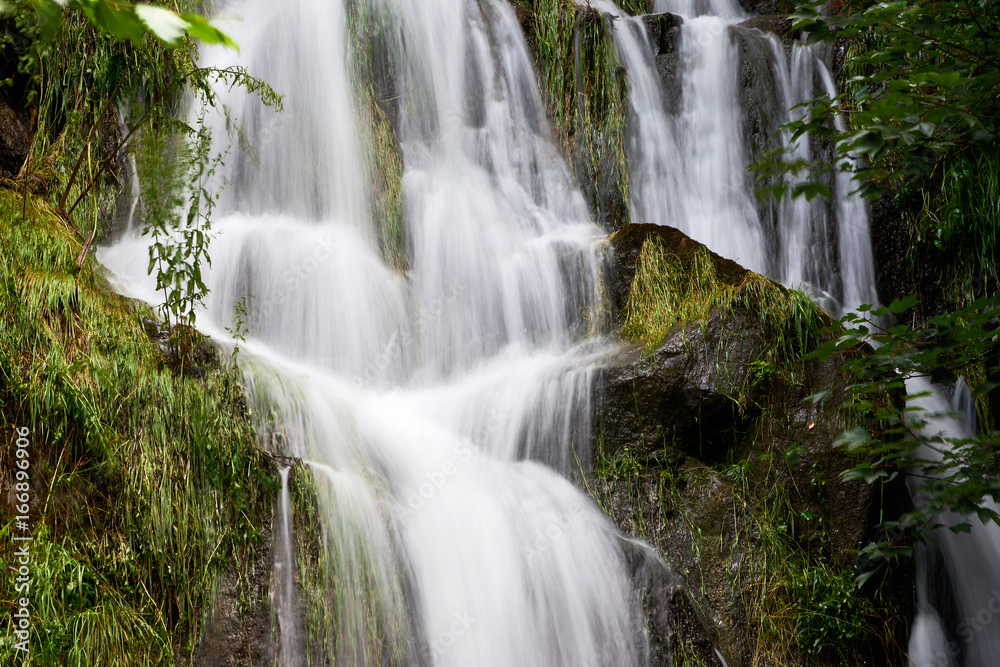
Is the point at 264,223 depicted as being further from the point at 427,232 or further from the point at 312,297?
the point at 427,232

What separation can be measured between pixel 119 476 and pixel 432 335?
257 cm

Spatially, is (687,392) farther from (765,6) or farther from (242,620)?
(765,6)

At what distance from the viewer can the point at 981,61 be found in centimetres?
299

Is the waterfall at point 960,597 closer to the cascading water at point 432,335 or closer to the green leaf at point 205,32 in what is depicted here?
the cascading water at point 432,335

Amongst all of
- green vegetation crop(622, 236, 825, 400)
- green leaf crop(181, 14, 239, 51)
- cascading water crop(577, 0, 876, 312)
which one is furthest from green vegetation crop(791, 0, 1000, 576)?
cascading water crop(577, 0, 876, 312)

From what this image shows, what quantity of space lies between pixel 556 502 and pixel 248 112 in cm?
403

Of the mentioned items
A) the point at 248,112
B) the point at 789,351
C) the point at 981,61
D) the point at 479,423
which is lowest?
the point at 479,423

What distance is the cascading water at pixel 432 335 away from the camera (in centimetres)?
374

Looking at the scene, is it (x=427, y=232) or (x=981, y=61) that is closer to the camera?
(x=981, y=61)

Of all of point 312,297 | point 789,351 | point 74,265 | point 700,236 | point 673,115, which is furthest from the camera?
point 673,115

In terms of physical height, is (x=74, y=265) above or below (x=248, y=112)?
below

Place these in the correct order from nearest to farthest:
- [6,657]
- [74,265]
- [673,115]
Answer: [6,657] → [74,265] → [673,115]

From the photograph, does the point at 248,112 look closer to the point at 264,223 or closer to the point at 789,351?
the point at 264,223

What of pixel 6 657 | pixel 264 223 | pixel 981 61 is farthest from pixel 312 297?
pixel 981 61
